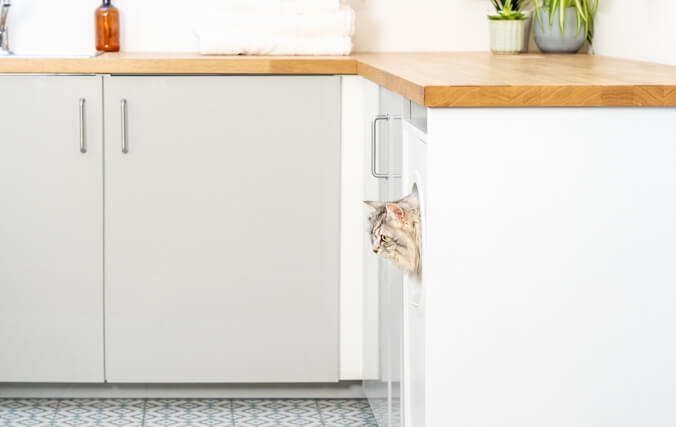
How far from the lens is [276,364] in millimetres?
2623

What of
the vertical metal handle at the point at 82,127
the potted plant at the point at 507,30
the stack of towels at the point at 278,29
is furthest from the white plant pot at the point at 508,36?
the vertical metal handle at the point at 82,127

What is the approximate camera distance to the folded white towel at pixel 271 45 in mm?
2719

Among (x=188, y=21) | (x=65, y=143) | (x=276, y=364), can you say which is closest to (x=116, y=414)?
(x=276, y=364)

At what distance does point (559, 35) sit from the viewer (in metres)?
2.89

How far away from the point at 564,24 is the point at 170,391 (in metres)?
1.65

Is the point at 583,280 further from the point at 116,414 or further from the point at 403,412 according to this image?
the point at 116,414

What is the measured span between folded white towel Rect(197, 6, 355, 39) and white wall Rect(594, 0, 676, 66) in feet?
2.58

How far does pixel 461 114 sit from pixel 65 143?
1480 millimetres

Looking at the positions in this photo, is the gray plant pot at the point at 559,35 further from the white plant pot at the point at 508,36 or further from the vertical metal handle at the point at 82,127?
the vertical metal handle at the point at 82,127

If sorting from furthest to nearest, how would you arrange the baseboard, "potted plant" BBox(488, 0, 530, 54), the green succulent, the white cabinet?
"potted plant" BBox(488, 0, 530, 54) → the green succulent → the baseboard → the white cabinet

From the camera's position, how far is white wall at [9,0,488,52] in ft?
10.0

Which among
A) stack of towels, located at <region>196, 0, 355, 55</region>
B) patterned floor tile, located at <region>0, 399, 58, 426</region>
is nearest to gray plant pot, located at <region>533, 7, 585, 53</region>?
stack of towels, located at <region>196, 0, 355, 55</region>

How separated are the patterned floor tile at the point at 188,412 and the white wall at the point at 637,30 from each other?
1.53 meters

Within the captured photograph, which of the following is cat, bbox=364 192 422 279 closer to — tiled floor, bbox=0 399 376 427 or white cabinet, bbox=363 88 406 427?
white cabinet, bbox=363 88 406 427
